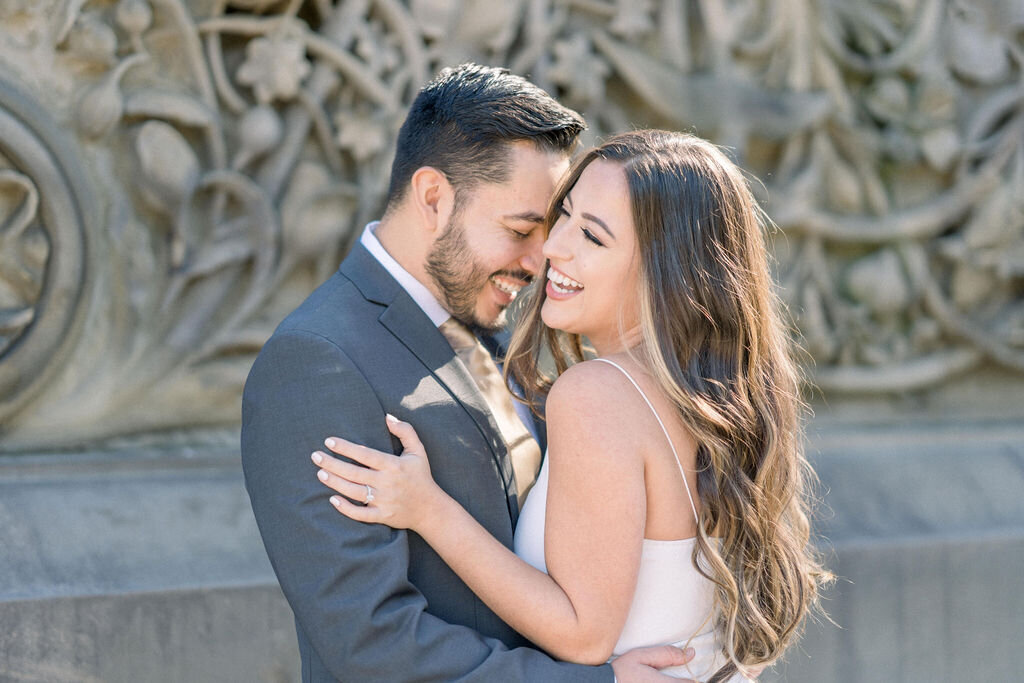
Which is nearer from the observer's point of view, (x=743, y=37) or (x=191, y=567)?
(x=191, y=567)

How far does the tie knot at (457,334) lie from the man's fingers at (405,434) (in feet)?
1.37

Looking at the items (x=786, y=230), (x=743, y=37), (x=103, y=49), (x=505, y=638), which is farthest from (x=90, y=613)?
(x=743, y=37)

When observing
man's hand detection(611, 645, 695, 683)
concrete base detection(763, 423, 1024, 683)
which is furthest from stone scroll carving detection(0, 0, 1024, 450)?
man's hand detection(611, 645, 695, 683)

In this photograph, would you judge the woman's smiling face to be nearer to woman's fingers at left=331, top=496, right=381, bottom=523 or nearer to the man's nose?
the man's nose

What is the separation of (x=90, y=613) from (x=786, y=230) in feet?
9.47

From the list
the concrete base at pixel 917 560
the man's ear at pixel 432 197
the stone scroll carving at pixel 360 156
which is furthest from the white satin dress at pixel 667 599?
the concrete base at pixel 917 560

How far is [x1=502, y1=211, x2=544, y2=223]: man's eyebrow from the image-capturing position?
221 cm

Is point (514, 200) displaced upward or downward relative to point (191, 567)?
upward

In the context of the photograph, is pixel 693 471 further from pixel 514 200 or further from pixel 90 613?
pixel 90 613

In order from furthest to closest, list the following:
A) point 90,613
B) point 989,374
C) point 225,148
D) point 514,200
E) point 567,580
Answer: point 989,374 → point 225,148 → point 90,613 → point 514,200 → point 567,580

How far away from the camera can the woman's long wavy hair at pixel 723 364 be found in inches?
74.7

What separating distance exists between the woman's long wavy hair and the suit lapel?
1.17 ft

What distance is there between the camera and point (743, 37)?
3.90 m

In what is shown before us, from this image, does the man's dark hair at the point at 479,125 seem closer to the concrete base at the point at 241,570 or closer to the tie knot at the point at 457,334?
the tie knot at the point at 457,334
